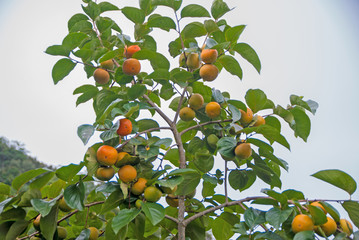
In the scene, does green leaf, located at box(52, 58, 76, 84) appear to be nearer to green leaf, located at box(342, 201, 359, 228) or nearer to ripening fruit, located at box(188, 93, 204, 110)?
ripening fruit, located at box(188, 93, 204, 110)

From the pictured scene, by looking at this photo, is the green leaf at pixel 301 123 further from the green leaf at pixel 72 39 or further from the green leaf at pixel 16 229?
the green leaf at pixel 16 229

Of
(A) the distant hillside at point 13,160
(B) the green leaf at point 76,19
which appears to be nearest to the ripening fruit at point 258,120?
(B) the green leaf at point 76,19

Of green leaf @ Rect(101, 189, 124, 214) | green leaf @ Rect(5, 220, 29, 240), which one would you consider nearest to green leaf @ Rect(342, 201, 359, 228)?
green leaf @ Rect(101, 189, 124, 214)

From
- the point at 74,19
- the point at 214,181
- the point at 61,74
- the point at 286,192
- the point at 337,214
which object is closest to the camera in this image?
the point at 337,214

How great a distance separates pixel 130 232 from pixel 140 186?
0.33 metres

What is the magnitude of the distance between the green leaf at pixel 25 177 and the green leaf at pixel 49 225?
131 millimetres

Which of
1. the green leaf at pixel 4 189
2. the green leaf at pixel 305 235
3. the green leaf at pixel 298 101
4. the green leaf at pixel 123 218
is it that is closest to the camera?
the green leaf at pixel 305 235

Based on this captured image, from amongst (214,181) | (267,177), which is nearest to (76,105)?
(214,181)

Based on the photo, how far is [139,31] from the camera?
4.66 ft

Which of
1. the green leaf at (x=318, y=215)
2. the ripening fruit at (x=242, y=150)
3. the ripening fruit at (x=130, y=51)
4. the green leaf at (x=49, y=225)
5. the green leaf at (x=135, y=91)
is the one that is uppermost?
the ripening fruit at (x=130, y=51)

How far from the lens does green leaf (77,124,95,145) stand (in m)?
1.06

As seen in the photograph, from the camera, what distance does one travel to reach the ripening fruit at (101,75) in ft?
4.41

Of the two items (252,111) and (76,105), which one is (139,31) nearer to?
(76,105)

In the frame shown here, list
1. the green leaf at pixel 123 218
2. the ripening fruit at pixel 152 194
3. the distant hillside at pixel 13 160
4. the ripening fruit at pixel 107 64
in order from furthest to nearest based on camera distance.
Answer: the distant hillside at pixel 13 160, the ripening fruit at pixel 107 64, the ripening fruit at pixel 152 194, the green leaf at pixel 123 218
